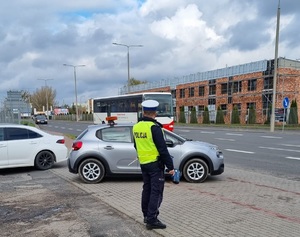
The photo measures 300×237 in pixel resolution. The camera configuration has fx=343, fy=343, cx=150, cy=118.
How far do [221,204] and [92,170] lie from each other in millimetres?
3350

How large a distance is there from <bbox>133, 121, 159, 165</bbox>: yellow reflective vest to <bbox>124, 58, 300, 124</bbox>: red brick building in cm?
3422

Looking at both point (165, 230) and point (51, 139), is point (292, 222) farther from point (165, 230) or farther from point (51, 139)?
point (51, 139)

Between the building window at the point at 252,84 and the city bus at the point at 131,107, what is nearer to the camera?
the city bus at the point at 131,107

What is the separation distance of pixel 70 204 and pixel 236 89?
47727 millimetres

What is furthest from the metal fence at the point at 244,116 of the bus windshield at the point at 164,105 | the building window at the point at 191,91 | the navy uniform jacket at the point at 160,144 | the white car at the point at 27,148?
the navy uniform jacket at the point at 160,144

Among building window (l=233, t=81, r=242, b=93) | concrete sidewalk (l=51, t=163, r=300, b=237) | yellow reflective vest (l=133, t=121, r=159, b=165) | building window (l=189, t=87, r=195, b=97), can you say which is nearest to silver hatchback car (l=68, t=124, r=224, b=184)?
concrete sidewalk (l=51, t=163, r=300, b=237)

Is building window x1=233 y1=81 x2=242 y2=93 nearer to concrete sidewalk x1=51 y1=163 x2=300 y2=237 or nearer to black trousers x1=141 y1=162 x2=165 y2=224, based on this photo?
concrete sidewalk x1=51 y1=163 x2=300 y2=237

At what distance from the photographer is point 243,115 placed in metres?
48.0

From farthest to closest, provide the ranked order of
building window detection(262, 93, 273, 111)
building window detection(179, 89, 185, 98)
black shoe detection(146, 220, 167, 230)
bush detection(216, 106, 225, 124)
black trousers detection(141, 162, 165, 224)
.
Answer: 1. building window detection(179, 89, 185, 98)
2. bush detection(216, 106, 225, 124)
3. building window detection(262, 93, 273, 111)
4. black shoe detection(146, 220, 167, 230)
5. black trousers detection(141, 162, 165, 224)

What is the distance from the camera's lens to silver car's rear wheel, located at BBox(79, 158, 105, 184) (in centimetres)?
809

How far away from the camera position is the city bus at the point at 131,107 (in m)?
24.5

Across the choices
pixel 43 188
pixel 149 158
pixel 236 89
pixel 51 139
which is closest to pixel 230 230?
pixel 149 158

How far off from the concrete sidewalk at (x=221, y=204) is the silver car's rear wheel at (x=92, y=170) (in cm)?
21

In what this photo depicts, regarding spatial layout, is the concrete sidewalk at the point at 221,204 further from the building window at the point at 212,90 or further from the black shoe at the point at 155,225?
the building window at the point at 212,90
